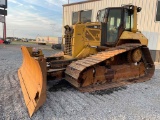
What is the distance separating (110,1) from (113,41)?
917 centimetres

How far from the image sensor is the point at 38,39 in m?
43.4

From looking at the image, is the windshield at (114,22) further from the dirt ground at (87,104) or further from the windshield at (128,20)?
the dirt ground at (87,104)

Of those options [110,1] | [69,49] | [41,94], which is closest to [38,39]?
[110,1]

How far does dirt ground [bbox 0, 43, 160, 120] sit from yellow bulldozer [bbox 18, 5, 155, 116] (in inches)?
13.6

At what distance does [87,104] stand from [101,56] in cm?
185

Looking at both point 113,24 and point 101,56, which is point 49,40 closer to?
point 113,24

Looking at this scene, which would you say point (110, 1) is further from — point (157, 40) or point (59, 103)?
point (59, 103)

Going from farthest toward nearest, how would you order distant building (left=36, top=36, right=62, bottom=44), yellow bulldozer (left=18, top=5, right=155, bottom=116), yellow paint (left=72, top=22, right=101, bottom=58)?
distant building (left=36, top=36, right=62, bottom=44), yellow paint (left=72, top=22, right=101, bottom=58), yellow bulldozer (left=18, top=5, right=155, bottom=116)

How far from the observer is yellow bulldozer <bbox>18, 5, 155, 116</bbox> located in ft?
17.7

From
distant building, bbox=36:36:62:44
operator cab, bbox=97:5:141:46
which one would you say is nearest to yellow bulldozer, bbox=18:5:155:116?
operator cab, bbox=97:5:141:46

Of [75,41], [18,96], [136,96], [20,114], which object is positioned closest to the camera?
[20,114]

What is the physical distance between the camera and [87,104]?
171 inches

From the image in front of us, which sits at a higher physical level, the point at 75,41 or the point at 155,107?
the point at 75,41

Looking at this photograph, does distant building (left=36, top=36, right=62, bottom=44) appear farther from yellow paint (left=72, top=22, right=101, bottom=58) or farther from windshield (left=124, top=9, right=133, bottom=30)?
yellow paint (left=72, top=22, right=101, bottom=58)
